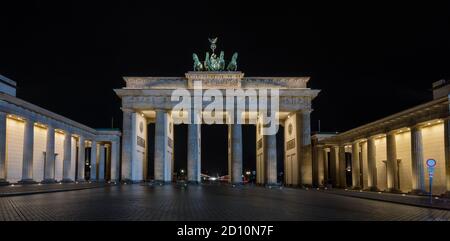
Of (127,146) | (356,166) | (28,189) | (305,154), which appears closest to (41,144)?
(127,146)

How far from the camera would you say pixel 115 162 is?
256 ft

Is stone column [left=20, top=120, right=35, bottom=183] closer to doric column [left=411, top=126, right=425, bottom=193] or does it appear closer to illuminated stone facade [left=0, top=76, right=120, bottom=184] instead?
illuminated stone facade [left=0, top=76, right=120, bottom=184]

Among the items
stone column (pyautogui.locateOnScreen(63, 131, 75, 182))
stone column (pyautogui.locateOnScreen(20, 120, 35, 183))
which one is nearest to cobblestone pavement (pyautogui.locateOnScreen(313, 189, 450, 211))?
stone column (pyautogui.locateOnScreen(20, 120, 35, 183))

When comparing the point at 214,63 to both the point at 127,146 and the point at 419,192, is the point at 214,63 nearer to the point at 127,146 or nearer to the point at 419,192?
the point at 127,146

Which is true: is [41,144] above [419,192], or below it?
above

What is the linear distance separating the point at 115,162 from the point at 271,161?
25867 millimetres

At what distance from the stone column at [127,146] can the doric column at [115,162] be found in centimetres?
913

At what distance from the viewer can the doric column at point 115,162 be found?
254ft

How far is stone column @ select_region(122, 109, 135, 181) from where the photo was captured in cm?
6775

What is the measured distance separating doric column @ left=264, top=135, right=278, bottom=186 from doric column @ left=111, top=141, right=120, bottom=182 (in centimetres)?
2461

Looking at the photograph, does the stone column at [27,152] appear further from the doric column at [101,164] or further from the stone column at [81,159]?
the doric column at [101,164]

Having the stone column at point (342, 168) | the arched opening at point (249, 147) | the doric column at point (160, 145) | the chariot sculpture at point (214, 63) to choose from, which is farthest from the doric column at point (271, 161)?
A: the arched opening at point (249, 147)
